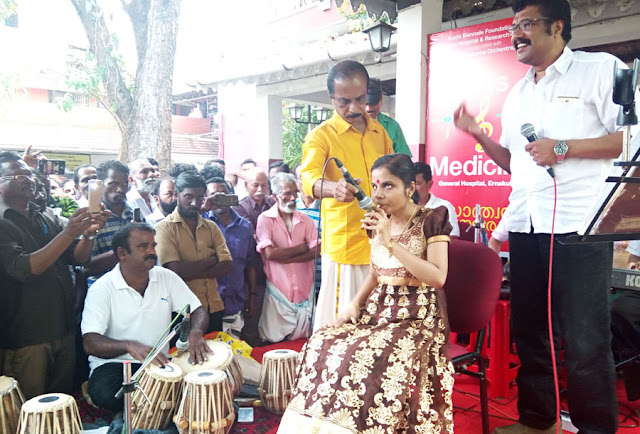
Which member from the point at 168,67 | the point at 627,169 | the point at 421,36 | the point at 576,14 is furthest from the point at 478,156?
the point at 168,67

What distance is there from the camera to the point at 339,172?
274 cm

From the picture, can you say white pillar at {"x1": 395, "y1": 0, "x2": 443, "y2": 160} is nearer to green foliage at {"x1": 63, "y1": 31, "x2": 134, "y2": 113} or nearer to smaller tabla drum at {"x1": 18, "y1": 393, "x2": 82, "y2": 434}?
green foliage at {"x1": 63, "y1": 31, "x2": 134, "y2": 113}

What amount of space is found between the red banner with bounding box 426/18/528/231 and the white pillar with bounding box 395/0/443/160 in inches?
4.3

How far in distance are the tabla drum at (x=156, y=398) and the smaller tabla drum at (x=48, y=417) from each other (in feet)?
1.11

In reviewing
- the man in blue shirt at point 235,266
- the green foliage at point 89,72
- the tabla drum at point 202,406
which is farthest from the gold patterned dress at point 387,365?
the green foliage at point 89,72

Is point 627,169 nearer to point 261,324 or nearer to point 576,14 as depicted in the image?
point 261,324

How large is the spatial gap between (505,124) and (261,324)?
310 cm

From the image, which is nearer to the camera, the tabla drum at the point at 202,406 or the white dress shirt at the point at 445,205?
the tabla drum at the point at 202,406

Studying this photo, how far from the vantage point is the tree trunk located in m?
5.49

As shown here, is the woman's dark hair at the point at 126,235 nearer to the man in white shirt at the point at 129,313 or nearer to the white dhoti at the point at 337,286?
the man in white shirt at the point at 129,313

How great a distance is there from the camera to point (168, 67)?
5.67 metres

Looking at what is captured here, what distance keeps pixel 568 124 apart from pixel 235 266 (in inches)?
122

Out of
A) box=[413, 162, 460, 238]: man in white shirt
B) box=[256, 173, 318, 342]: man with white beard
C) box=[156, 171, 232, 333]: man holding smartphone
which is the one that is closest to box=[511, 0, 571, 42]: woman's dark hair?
box=[413, 162, 460, 238]: man in white shirt

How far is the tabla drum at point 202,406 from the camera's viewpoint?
2.66 meters
